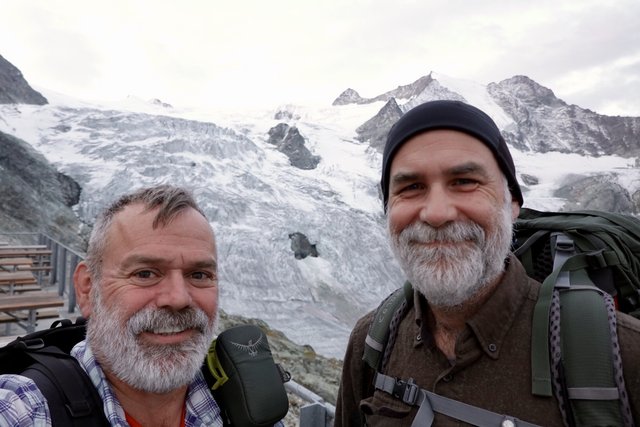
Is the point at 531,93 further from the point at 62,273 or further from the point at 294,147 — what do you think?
the point at 62,273

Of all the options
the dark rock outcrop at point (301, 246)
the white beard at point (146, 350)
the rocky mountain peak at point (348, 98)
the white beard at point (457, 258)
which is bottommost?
the dark rock outcrop at point (301, 246)

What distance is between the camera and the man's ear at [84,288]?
2207mm

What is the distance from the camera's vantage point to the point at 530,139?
352 ft

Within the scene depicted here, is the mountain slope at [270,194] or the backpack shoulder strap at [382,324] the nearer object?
the backpack shoulder strap at [382,324]

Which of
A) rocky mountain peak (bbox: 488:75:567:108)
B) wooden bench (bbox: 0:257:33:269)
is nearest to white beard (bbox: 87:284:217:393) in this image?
wooden bench (bbox: 0:257:33:269)

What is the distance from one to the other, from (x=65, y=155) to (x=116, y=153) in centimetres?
411

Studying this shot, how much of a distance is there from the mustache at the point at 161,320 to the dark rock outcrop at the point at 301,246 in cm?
3522

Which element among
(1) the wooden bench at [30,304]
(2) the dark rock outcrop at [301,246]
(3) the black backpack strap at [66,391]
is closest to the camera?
(3) the black backpack strap at [66,391]

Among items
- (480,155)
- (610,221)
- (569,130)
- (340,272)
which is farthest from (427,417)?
(569,130)

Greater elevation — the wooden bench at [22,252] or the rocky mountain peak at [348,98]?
the rocky mountain peak at [348,98]

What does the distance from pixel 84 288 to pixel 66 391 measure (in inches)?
25.9

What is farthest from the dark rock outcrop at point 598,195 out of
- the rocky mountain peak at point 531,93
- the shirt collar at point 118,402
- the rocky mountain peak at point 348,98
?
the rocky mountain peak at point 348,98

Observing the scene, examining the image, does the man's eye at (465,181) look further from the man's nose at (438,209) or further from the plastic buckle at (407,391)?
the plastic buckle at (407,391)

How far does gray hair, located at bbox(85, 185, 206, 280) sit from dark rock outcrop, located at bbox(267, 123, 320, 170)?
60.4 m
